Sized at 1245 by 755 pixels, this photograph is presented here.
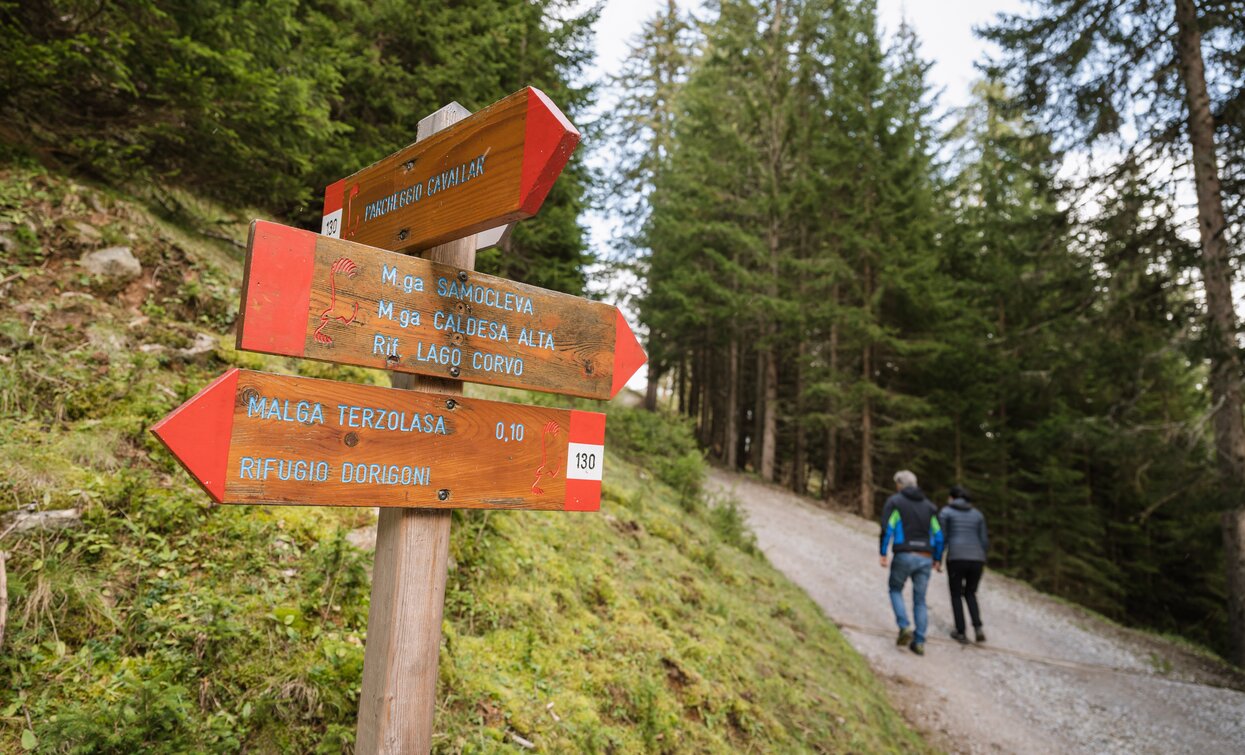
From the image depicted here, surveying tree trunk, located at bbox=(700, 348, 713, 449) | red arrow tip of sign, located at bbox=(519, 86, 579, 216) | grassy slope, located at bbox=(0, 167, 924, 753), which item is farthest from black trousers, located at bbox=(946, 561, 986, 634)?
tree trunk, located at bbox=(700, 348, 713, 449)

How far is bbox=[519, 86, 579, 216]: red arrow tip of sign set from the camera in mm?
1820

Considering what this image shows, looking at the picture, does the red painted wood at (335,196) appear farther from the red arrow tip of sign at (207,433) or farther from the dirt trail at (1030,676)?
the dirt trail at (1030,676)

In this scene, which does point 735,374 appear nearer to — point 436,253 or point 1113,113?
point 1113,113

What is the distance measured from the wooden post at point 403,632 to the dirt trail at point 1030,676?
5535 millimetres

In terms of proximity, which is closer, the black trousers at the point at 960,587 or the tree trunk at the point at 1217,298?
the black trousers at the point at 960,587

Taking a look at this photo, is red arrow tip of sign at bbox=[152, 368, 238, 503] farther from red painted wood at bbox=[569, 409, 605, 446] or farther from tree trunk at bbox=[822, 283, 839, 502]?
tree trunk at bbox=[822, 283, 839, 502]

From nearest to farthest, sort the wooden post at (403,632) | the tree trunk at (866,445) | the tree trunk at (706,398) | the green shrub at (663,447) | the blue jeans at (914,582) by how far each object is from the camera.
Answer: the wooden post at (403,632) < the blue jeans at (914,582) < the green shrub at (663,447) < the tree trunk at (866,445) < the tree trunk at (706,398)

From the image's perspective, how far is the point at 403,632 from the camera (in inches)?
75.2

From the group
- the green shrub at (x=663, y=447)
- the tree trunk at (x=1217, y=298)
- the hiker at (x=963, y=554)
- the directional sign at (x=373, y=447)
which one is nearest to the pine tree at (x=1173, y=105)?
the tree trunk at (x=1217, y=298)

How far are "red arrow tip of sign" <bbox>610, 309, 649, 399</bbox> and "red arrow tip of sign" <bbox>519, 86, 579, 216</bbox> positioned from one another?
26.9 inches

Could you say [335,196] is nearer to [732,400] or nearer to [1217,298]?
[1217,298]

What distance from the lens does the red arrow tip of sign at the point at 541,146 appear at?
5.97ft

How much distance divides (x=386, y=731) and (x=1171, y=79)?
14.8m

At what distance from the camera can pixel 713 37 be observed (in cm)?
2105
